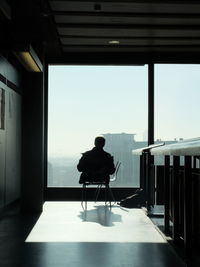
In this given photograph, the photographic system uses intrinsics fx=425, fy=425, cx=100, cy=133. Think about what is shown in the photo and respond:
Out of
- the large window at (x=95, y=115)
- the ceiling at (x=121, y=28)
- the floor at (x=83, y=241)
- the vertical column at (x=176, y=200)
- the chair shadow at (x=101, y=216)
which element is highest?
the ceiling at (x=121, y=28)

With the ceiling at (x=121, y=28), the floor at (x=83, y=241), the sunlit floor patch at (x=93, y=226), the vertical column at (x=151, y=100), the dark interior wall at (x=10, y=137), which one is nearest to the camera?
the floor at (x=83, y=241)

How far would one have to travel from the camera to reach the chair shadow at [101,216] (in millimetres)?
5731

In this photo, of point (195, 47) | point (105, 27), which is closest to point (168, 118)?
point (195, 47)

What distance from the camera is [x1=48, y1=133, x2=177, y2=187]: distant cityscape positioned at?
8.28m

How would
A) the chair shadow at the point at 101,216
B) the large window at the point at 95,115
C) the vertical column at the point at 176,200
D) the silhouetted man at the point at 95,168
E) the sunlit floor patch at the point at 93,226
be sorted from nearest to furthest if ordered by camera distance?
the vertical column at the point at 176,200
the sunlit floor patch at the point at 93,226
the chair shadow at the point at 101,216
the silhouetted man at the point at 95,168
the large window at the point at 95,115

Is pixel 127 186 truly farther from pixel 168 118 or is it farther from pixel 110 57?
pixel 110 57

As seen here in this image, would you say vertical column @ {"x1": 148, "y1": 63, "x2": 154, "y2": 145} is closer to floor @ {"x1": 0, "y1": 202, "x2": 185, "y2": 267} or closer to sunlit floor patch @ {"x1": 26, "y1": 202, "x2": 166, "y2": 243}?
sunlit floor patch @ {"x1": 26, "y1": 202, "x2": 166, "y2": 243}

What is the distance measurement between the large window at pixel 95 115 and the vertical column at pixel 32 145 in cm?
168

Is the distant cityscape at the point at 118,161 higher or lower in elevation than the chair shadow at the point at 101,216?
higher

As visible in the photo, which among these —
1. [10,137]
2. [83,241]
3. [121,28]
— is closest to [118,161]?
[10,137]

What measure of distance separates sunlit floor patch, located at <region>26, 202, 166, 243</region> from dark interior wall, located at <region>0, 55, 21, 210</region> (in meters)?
0.64

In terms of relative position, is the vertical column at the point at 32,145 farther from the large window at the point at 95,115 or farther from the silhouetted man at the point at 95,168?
the large window at the point at 95,115

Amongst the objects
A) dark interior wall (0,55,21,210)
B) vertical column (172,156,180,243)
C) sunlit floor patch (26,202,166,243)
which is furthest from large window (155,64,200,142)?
vertical column (172,156,180,243)

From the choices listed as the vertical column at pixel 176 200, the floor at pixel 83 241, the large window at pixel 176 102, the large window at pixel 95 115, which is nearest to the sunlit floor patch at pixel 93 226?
the floor at pixel 83 241
